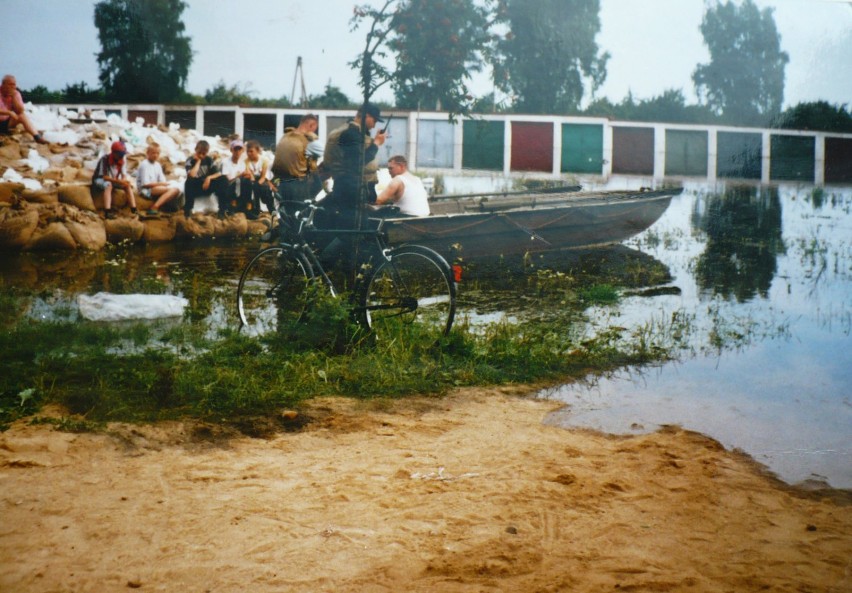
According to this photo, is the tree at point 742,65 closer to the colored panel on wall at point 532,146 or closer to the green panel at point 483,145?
the colored panel on wall at point 532,146

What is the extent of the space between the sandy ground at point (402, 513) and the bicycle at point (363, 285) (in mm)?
1008

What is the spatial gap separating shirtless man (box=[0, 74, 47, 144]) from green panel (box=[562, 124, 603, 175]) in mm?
3469

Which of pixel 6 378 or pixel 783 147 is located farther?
pixel 783 147

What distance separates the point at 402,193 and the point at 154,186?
1.57m

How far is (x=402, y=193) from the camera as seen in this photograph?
5.15m

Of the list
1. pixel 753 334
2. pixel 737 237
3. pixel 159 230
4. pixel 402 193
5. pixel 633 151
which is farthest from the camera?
pixel 633 151

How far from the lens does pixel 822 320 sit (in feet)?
17.1

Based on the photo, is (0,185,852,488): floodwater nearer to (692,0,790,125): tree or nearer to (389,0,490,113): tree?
(692,0,790,125): tree

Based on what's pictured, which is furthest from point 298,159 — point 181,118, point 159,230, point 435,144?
point 159,230

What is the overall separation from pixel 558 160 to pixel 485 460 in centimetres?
285

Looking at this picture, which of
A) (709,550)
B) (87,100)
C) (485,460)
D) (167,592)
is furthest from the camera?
(87,100)

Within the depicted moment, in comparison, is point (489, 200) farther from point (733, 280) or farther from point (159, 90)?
point (159, 90)

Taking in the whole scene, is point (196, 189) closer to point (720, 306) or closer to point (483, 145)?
point (483, 145)

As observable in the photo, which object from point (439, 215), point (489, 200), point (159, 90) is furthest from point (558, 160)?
point (159, 90)
